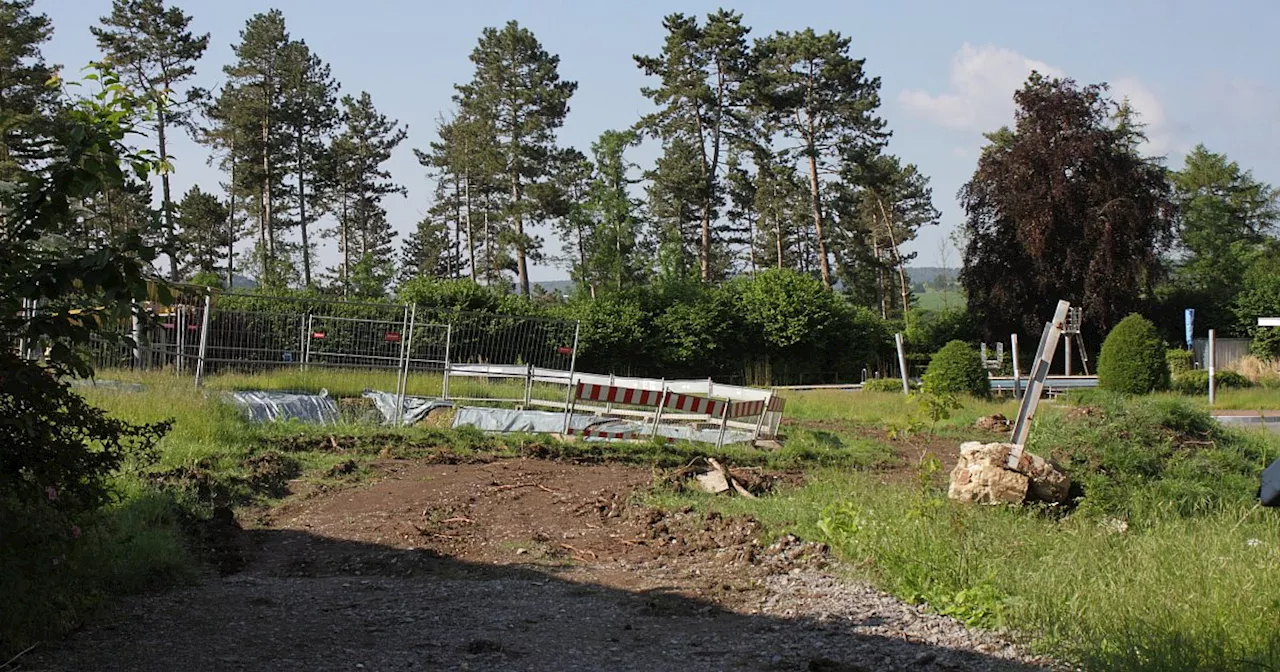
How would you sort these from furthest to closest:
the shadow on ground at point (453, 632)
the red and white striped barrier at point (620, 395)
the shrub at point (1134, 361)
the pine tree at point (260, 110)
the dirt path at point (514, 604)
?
the pine tree at point (260, 110) → the shrub at point (1134, 361) → the red and white striped barrier at point (620, 395) → the dirt path at point (514, 604) → the shadow on ground at point (453, 632)

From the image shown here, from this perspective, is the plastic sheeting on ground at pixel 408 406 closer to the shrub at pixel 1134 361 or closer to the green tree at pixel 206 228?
the shrub at pixel 1134 361

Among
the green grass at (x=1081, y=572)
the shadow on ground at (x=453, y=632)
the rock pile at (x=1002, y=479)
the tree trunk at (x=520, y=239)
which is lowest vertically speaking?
the shadow on ground at (x=453, y=632)

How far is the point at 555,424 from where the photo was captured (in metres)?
17.3

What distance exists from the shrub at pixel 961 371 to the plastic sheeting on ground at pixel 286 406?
48.8ft

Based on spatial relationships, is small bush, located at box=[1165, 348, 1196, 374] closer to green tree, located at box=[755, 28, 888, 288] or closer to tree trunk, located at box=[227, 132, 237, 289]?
green tree, located at box=[755, 28, 888, 288]

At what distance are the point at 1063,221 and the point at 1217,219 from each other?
28688mm

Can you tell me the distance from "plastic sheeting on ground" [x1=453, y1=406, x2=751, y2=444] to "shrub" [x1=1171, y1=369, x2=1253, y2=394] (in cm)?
1924

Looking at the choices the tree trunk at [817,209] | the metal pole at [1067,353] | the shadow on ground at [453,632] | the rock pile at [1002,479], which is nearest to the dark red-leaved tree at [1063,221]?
the metal pole at [1067,353]

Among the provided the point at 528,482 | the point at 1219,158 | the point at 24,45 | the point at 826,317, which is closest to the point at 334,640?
the point at 528,482

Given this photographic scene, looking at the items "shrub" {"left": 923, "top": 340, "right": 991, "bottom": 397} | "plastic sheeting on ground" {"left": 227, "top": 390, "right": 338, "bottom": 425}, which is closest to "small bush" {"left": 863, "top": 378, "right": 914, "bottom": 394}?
"shrub" {"left": 923, "top": 340, "right": 991, "bottom": 397}

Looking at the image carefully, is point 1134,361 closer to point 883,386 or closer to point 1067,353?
point 883,386

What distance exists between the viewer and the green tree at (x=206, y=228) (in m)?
55.5

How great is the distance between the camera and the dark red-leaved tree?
1759 inches

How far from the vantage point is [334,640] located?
264 inches
